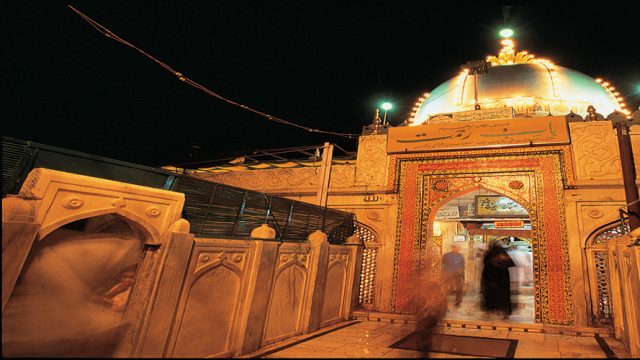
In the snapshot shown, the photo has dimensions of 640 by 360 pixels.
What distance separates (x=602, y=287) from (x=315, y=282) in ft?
19.7

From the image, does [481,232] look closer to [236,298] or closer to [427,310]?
[427,310]

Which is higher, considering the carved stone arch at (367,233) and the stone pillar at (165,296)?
the carved stone arch at (367,233)

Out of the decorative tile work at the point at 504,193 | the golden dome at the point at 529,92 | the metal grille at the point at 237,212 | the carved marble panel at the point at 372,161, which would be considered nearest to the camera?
the metal grille at the point at 237,212

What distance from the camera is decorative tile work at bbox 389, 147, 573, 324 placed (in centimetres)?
686

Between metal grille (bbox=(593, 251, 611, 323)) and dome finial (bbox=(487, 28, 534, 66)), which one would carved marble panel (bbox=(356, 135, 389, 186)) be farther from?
dome finial (bbox=(487, 28, 534, 66))

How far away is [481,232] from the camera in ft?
43.1

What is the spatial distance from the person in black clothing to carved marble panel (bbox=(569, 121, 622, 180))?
2479 mm


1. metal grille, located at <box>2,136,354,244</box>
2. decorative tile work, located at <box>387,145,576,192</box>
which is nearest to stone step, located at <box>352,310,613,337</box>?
decorative tile work, located at <box>387,145,576,192</box>

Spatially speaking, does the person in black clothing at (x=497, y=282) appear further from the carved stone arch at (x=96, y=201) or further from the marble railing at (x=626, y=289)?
the carved stone arch at (x=96, y=201)

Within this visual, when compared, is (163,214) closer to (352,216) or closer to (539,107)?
(352,216)

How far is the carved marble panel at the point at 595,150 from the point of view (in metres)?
7.02

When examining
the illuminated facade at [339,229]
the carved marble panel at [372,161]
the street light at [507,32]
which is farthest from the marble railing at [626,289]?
the street light at [507,32]

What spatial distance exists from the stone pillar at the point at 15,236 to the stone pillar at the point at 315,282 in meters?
3.91

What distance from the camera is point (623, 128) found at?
7320mm
